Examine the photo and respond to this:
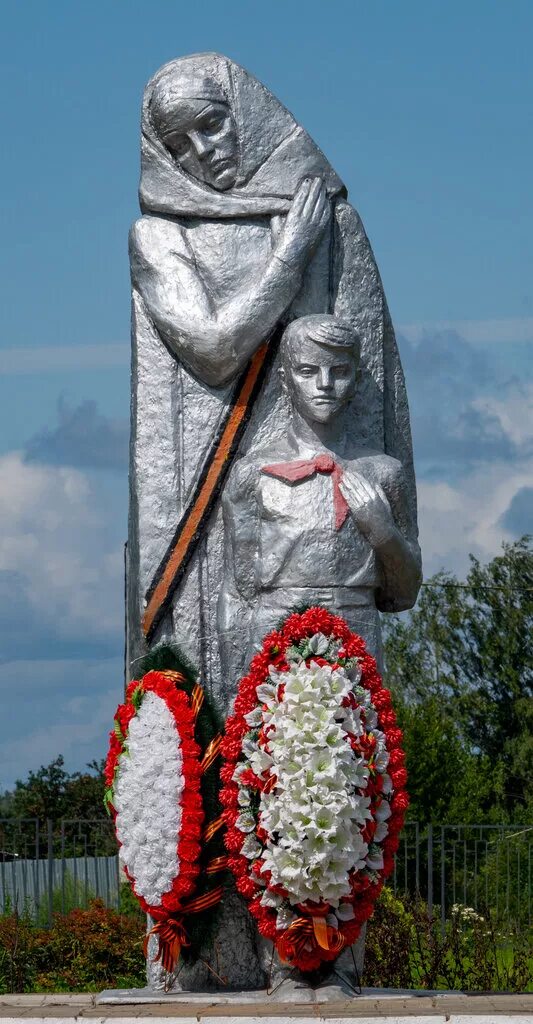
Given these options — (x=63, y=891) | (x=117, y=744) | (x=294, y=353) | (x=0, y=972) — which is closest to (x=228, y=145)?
(x=294, y=353)

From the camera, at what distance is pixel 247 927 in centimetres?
827

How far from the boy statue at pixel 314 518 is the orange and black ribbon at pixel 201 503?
8.1 inches

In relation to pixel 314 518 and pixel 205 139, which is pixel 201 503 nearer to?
pixel 314 518

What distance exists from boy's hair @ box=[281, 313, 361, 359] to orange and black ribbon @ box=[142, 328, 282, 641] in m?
0.31

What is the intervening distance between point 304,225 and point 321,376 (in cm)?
92

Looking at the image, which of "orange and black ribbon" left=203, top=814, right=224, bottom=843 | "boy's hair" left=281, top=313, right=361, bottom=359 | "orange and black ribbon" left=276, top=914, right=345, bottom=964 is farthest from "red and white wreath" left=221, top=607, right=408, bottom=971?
"boy's hair" left=281, top=313, right=361, bottom=359

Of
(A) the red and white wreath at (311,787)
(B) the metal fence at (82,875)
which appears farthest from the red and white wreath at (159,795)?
(B) the metal fence at (82,875)

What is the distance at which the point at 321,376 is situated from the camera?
8.20 m

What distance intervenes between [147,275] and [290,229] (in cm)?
78

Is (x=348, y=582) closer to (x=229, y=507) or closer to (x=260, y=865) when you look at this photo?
(x=229, y=507)

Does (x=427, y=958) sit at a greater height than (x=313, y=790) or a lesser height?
lesser

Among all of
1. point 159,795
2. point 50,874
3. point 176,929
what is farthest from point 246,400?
point 50,874

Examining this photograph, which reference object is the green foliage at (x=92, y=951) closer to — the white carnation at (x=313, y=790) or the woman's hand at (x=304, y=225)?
the white carnation at (x=313, y=790)

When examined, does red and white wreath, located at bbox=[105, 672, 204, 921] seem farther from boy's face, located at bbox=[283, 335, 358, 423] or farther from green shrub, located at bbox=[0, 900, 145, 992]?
green shrub, located at bbox=[0, 900, 145, 992]
